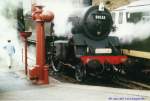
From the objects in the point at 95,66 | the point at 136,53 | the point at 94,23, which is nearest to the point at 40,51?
the point at 95,66

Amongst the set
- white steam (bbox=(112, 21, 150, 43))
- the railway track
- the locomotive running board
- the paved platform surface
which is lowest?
the railway track

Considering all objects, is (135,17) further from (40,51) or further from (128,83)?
(40,51)

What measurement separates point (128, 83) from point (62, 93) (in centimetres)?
368

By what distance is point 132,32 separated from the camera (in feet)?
52.1

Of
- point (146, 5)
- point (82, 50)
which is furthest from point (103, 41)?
point (146, 5)

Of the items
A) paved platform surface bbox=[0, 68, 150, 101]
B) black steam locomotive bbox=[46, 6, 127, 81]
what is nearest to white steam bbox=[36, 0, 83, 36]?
black steam locomotive bbox=[46, 6, 127, 81]

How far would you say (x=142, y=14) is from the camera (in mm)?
15117

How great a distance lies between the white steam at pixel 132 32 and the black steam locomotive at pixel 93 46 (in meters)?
0.73

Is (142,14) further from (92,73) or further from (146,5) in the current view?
(92,73)

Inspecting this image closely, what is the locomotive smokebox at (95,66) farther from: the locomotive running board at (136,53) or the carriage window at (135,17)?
the carriage window at (135,17)

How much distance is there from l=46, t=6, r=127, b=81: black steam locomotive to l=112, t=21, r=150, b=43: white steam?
0.73 meters

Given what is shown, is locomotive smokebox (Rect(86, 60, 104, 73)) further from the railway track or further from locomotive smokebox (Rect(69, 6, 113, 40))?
locomotive smokebox (Rect(69, 6, 113, 40))

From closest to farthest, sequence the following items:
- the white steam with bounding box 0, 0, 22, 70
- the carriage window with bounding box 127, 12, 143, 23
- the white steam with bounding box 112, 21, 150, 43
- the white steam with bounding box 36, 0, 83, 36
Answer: the white steam with bounding box 112, 21, 150, 43, the carriage window with bounding box 127, 12, 143, 23, the white steam with bounding box 36, 0, 83, 36, the white steam with bounding box 0, 0, 22, 70

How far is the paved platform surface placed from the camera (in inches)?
443
